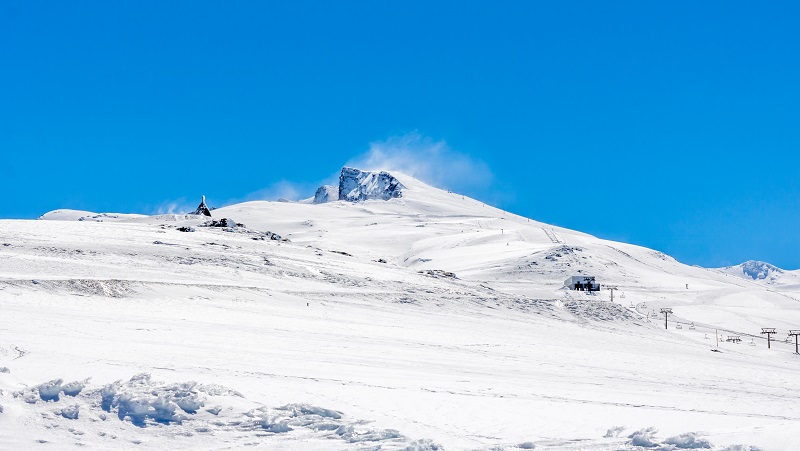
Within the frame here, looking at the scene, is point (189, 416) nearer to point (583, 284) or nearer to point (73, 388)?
point (73, 388)

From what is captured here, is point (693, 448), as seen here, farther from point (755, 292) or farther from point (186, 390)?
point (755, 292)

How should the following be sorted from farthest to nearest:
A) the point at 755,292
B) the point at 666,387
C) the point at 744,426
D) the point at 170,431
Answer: the point at 755,292 → the point at 666,387 → the point at 744,426 → the point at 170,431

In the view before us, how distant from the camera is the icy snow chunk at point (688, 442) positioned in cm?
1287

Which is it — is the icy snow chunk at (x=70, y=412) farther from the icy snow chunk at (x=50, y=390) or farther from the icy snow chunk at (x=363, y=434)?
the icy snow chunk at (x=363, y=434)

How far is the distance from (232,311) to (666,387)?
849 inches

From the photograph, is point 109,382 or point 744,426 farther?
point 109,382

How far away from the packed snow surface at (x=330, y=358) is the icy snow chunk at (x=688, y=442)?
37 millimetres

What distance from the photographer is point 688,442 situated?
42.7 feet

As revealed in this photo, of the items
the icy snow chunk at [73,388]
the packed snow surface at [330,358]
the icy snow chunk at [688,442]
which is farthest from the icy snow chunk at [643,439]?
the icy snow chunk at [73,388]

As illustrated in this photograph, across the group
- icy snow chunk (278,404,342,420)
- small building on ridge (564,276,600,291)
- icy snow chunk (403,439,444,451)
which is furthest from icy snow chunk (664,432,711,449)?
small building on ridge (564,276,600,291)

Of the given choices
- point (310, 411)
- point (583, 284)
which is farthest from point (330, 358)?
point (583, 284)

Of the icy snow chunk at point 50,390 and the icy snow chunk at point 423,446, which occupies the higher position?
the icy snow chunk at point 50,390

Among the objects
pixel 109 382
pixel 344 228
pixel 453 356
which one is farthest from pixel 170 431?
pixel 344 228

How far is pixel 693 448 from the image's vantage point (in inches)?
505
